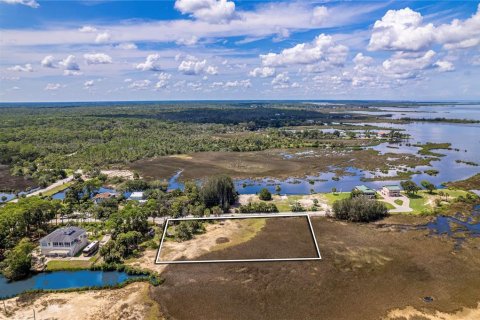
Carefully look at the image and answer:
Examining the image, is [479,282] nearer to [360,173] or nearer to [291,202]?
[291,202]

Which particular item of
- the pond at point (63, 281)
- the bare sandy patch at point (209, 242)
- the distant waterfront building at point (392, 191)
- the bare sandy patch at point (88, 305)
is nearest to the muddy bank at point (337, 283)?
the bare sandy patch at point (88, 305)

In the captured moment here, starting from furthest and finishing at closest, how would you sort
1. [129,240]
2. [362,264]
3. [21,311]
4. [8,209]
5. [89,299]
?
[8,209]
[129,240]
[362,264]
[89,299]
[21,311]

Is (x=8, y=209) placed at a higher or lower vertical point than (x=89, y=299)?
higher

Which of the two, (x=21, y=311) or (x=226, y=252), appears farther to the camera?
(x=226, y=252)

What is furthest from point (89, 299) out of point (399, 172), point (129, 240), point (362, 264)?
point (399, 172)

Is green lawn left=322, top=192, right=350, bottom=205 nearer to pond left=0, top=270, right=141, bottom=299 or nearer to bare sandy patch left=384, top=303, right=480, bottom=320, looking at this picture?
bare sandy patch left=384, top=303, right=480, bottom=320
